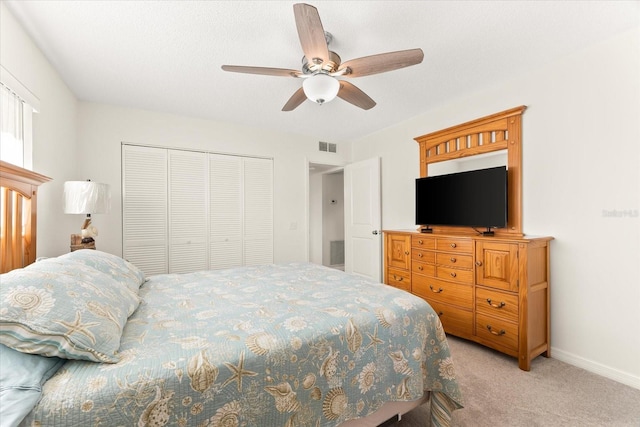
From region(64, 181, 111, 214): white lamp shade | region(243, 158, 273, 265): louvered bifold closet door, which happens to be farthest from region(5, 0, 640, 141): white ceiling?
region(243, 158, 273, 265): louvered bifold closet door

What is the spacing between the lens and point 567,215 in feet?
7.80

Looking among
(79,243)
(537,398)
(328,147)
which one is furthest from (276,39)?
(537,398)

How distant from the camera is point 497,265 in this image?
244 cm

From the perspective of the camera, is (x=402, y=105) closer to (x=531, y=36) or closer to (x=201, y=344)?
(x=531, y=36)

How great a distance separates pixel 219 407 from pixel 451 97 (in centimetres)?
344

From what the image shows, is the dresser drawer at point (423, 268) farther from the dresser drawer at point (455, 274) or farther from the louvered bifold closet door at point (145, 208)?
the louvered bifold closet door at point (145, 208)

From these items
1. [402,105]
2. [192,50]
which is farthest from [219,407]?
[402,105]

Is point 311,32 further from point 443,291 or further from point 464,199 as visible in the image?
point 443,291

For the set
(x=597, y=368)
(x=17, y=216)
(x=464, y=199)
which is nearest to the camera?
(x=17, y=216)

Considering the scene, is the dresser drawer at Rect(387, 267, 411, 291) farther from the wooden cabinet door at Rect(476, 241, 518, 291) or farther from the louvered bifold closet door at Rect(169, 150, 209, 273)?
the louvered bifold closet door at Rect(169, 150, 209, 273)

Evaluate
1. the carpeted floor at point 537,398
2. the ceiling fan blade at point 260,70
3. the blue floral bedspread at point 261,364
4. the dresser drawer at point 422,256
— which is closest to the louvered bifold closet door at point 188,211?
the blue floral bedspread at point 261,364

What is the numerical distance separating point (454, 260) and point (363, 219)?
6.24ft

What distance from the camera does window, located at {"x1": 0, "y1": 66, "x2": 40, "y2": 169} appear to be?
183 cm

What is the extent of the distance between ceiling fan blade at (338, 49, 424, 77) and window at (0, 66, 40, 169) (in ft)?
7.22
